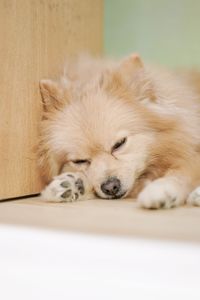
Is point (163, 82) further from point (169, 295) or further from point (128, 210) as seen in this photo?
point (169, 295)

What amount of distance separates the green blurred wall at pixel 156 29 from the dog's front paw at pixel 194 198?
1.41 meters

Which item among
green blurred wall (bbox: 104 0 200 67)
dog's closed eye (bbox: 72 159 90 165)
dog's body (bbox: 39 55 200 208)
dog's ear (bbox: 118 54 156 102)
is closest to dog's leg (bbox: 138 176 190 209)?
dog's body (bbox: 39 55 200 208)

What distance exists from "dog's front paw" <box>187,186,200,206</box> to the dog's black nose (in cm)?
36

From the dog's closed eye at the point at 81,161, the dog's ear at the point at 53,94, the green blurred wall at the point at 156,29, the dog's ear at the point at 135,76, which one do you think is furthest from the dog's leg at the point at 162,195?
the green blurred wall at the point at 156,29

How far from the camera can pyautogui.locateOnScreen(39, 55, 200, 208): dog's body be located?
80.4 inches

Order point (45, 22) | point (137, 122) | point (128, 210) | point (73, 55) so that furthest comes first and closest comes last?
point (73, 55) → point (45, 22) → point (137, 122) → point (128, 210)

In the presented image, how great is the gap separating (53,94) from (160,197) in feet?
2.91

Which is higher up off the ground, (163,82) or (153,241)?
(163,82)

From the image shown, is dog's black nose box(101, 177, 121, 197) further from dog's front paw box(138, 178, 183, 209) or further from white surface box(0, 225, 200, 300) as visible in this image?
white surface box(0, 225, 200, 300)

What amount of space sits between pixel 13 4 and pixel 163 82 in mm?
870

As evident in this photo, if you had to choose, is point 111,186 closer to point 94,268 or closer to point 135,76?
point 135,76

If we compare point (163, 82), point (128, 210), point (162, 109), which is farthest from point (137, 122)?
point (128, 210)

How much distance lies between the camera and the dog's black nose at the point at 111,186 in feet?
6.57

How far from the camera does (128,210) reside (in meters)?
1.65
